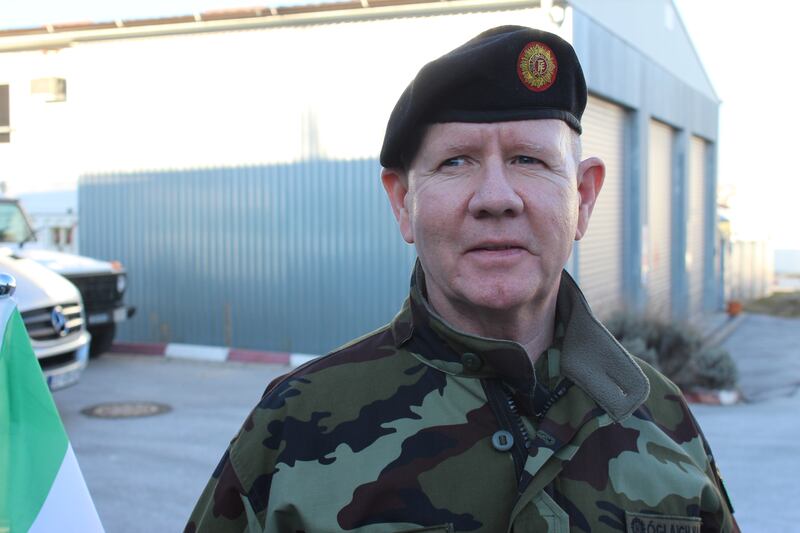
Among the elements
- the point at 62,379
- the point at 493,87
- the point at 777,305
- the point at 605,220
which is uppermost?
the point at 493,87

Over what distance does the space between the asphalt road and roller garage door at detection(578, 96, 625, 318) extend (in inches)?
168

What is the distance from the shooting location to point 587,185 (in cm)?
189

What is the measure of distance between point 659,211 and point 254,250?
25.7 feet

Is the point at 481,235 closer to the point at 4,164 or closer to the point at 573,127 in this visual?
the point at 573,127

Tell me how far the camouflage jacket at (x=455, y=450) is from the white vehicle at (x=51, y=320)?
6.20 metres

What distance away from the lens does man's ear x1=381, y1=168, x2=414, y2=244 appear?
183cm

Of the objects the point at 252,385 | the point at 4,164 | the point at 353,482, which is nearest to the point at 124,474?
the point at 252,385

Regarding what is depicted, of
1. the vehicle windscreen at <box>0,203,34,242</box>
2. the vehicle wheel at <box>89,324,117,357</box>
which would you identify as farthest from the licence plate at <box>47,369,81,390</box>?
the vehicle wheel at <box>89,324,117,357</box>

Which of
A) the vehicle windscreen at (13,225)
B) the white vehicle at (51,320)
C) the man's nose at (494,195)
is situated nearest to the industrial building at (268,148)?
the vehicle windscreen at (13,225)

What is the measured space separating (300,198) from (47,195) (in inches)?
176

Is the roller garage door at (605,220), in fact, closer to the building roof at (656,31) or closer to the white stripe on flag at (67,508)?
the building roof at (656,31)

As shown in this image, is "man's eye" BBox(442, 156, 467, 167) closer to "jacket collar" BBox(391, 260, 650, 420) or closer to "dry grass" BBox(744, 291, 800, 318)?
"jacket collar" BBox(391, 260, 650, 420)

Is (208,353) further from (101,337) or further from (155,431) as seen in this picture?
(155,431)

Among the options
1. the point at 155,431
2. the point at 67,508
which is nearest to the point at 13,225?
the point at 155,431
